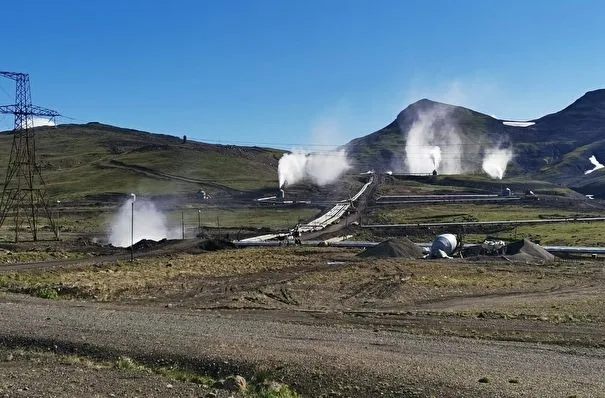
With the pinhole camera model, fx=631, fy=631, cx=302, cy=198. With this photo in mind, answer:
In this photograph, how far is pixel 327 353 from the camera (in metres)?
18.1

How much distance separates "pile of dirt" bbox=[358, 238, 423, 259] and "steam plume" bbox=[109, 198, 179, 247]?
33.6 m

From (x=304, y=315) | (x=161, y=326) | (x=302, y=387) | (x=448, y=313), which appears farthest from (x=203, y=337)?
(x=448, y=313)

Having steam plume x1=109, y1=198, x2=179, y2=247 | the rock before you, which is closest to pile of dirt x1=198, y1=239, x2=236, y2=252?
steam plume x1=109, y1=198, x2=179, y2=247

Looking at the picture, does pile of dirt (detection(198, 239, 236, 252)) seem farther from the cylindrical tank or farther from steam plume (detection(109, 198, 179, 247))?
the cylindrical tank

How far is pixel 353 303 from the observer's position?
34.9m

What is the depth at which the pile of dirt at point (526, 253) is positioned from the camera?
57.5m

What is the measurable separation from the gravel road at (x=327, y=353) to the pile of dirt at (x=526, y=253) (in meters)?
37.3

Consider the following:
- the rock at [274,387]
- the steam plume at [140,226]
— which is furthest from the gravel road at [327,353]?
the steam plume at [140,226]

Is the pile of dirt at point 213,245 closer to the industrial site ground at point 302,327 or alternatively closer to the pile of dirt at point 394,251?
the industrial site ground at point 302,327

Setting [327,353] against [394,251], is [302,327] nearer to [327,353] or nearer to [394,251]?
[327,353]

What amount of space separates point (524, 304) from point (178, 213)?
99.0 metres

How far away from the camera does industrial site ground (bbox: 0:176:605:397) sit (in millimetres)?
15148

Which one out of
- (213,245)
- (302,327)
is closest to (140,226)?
(213,245)

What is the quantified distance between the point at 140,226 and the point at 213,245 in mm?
32059
